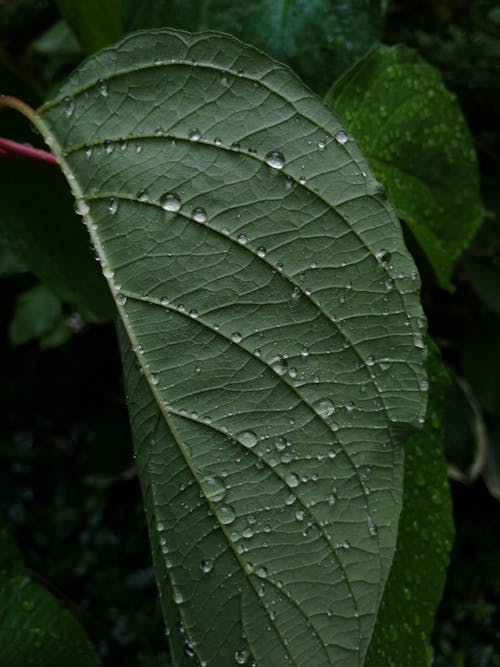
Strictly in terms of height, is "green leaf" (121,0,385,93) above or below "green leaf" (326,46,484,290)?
above

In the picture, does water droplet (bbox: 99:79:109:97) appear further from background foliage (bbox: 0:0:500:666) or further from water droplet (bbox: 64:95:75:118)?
background foliage (bbox: 0:0:500:666)

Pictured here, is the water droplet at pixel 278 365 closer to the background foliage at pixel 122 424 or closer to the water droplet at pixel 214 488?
the water droplet at pixel 214 488

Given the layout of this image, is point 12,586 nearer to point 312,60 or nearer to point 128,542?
point 312,60

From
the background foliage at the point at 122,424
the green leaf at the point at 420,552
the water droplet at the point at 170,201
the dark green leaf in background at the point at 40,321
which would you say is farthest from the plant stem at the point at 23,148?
the dark green leaf in background at the point at 40,321

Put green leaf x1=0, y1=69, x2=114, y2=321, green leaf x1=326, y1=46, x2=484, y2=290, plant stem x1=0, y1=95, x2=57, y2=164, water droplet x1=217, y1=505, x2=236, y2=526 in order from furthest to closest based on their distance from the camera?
green leaf x1=0, y1=69, x2=114, y2=321 → green leaf x1=326, y1=46, x2=484, y2=290 → plant stem x1=0, y1=95, x2=57, y2=164 → water droplet x1=217, y1=505, x2=236, y2=526

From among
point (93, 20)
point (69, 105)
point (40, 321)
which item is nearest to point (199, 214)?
point (69, 105)

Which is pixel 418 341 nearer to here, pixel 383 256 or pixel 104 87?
pixel 383 256

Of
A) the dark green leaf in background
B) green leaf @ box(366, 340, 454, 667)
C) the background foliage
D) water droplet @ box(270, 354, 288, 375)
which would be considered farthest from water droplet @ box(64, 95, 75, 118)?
the dark green leaf in background
